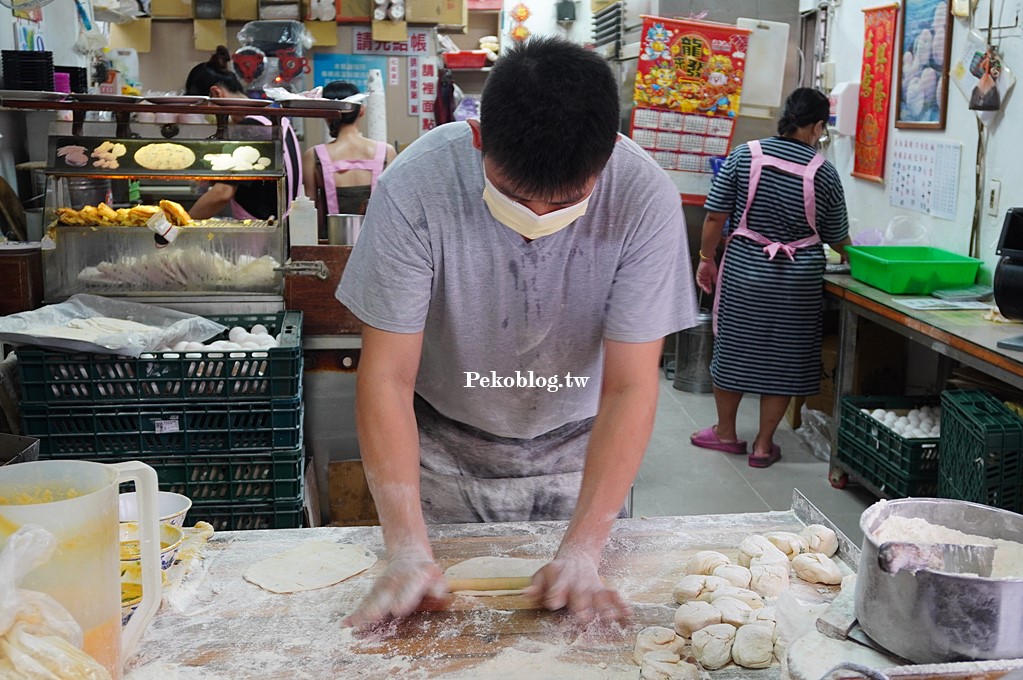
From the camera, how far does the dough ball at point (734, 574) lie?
61.9 inches

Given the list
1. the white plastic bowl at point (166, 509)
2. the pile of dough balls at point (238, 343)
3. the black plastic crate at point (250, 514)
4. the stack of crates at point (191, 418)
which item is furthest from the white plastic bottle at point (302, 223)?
the white plastic bowl at point (166, 509)

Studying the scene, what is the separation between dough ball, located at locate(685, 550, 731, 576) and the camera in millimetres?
1631

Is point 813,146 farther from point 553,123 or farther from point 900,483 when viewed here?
point 553,123

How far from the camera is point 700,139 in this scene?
6.42 metres

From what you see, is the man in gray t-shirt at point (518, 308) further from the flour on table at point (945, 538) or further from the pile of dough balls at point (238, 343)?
the pile of dough balls at point (238, 343)

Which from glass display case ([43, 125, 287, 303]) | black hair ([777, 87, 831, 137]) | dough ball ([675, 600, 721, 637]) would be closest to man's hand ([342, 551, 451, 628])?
dough ball ([675, 600, 721, 637])

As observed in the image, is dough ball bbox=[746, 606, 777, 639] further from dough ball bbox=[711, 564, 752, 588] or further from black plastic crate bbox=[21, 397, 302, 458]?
black plastic crate bbox=[21, 397, 302, 458]

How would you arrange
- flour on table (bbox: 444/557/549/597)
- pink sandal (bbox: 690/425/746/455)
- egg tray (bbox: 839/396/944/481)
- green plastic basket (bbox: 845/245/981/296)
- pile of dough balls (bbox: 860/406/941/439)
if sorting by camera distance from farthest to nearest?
pink sandal (bbox: 690/425/746/455) < green plastic basket (bbox: 845/245/981/296) < pile of dough balls (bbox: 860/406/941/439) < egg tray (bbox: 839/396/944/481) < flour on table (bbox: 444/557/549/597)

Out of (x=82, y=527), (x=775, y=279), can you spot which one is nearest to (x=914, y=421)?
(x=775, y=279)

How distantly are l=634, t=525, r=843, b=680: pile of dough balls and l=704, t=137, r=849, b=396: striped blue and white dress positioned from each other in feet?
10.9

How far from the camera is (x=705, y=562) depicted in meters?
1.64

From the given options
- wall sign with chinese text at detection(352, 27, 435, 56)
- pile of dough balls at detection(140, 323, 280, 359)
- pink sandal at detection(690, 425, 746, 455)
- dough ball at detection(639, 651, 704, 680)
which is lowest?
pink sandal at detection(690, 425, 746, 455)

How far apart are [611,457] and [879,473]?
9.73 ft

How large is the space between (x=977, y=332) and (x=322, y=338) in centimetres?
243
